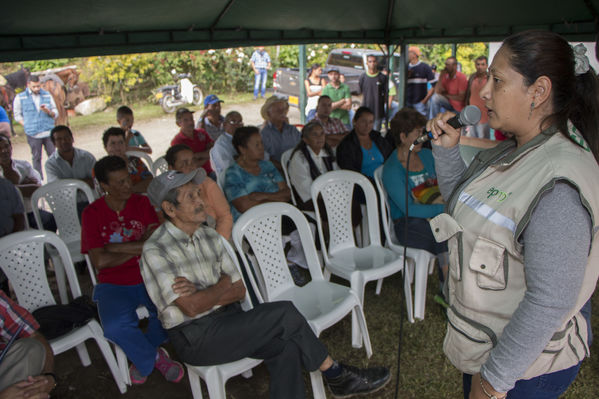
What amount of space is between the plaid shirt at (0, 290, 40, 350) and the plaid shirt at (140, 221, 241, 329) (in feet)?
1.66

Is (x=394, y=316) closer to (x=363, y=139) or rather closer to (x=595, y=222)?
(x=363, y=139)

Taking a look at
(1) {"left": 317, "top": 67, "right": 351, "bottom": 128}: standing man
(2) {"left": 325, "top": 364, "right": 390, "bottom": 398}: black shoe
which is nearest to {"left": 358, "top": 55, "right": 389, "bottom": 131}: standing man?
(1) {"left": 317, "top": 67, "right": 351, "bottom": 128}: standing man

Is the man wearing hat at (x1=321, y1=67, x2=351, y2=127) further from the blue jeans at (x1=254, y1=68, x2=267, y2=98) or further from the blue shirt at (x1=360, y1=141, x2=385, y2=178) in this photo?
the blue jeans at (x1=254, y1=68, x2=267, y2=98)

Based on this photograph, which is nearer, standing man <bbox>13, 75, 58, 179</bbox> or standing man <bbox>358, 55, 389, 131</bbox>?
standing man <bbox>13, 75, 58, 179</bbox>

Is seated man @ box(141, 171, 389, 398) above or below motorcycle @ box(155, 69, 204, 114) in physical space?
below

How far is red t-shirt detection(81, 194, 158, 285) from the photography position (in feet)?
8.82

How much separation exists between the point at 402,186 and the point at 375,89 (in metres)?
5.59

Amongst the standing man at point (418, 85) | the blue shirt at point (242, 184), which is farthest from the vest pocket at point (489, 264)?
the standing man at point (418, 85)

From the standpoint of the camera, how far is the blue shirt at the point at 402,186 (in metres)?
3.15

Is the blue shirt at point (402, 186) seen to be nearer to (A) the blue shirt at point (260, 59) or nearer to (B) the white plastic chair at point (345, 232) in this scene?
(B) the white plastic chair at point (345, 232)

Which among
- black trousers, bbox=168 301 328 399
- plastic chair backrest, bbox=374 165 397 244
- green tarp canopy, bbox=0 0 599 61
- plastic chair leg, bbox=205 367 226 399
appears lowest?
plastic chair leg, bbox=205 367 226 399

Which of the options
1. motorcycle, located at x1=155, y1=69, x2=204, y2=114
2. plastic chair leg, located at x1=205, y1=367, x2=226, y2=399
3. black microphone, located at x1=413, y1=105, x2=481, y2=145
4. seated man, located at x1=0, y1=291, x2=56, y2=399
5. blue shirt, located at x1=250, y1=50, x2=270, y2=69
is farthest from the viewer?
blue shirt, located at x1=250, y1=50, x2=270, y2=69

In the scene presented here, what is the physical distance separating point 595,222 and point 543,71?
35cm

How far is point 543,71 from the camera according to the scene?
3.28 ft
